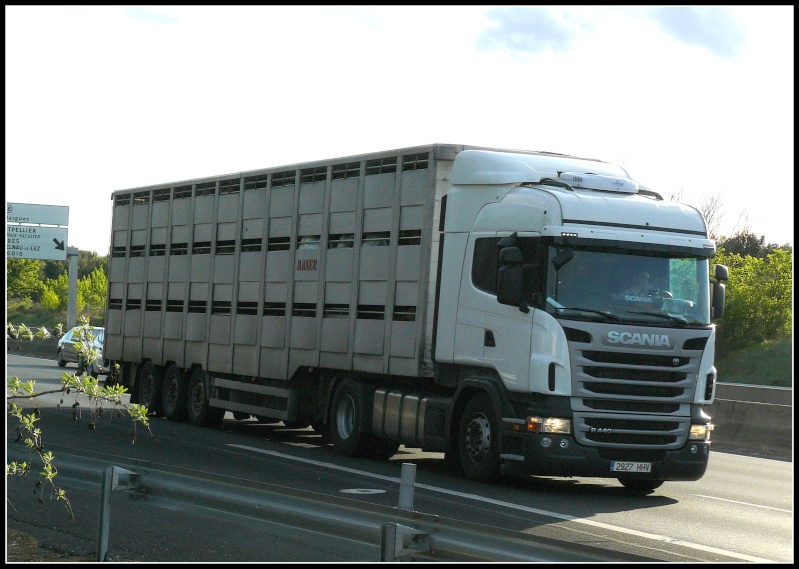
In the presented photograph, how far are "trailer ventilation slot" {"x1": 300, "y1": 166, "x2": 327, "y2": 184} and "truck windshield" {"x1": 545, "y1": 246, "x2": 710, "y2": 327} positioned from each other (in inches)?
204

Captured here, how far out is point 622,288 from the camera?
12.4 meters

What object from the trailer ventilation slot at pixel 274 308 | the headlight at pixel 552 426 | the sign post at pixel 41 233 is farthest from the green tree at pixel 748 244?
the headlight at pixel 552 426

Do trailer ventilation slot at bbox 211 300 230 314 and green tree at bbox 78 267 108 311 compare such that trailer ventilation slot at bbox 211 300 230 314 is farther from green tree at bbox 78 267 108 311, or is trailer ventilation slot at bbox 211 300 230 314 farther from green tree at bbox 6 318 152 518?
green tree at bbox 78 267 108 311

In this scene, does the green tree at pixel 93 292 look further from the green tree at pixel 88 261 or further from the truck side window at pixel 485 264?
the truck side window at pixel 485 264

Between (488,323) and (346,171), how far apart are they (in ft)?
13.0

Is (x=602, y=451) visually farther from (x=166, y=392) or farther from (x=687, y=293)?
(x=166, y=392)

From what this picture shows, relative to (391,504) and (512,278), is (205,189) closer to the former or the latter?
(512,278)

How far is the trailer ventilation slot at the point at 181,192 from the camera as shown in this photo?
20781 mm

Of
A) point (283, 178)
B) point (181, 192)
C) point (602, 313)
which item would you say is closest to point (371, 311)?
point (283, 178)

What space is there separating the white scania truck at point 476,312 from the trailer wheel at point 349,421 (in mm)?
28

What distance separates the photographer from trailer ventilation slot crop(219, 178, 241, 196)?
19047 mm

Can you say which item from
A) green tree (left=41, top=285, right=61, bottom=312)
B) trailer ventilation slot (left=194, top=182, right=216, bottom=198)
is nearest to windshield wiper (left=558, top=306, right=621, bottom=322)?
trailer ventilation slot (left=194, top=182, right=216, bottom=198)

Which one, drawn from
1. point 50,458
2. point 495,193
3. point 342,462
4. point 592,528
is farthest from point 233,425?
point 50,458

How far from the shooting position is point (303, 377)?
17.2 m
